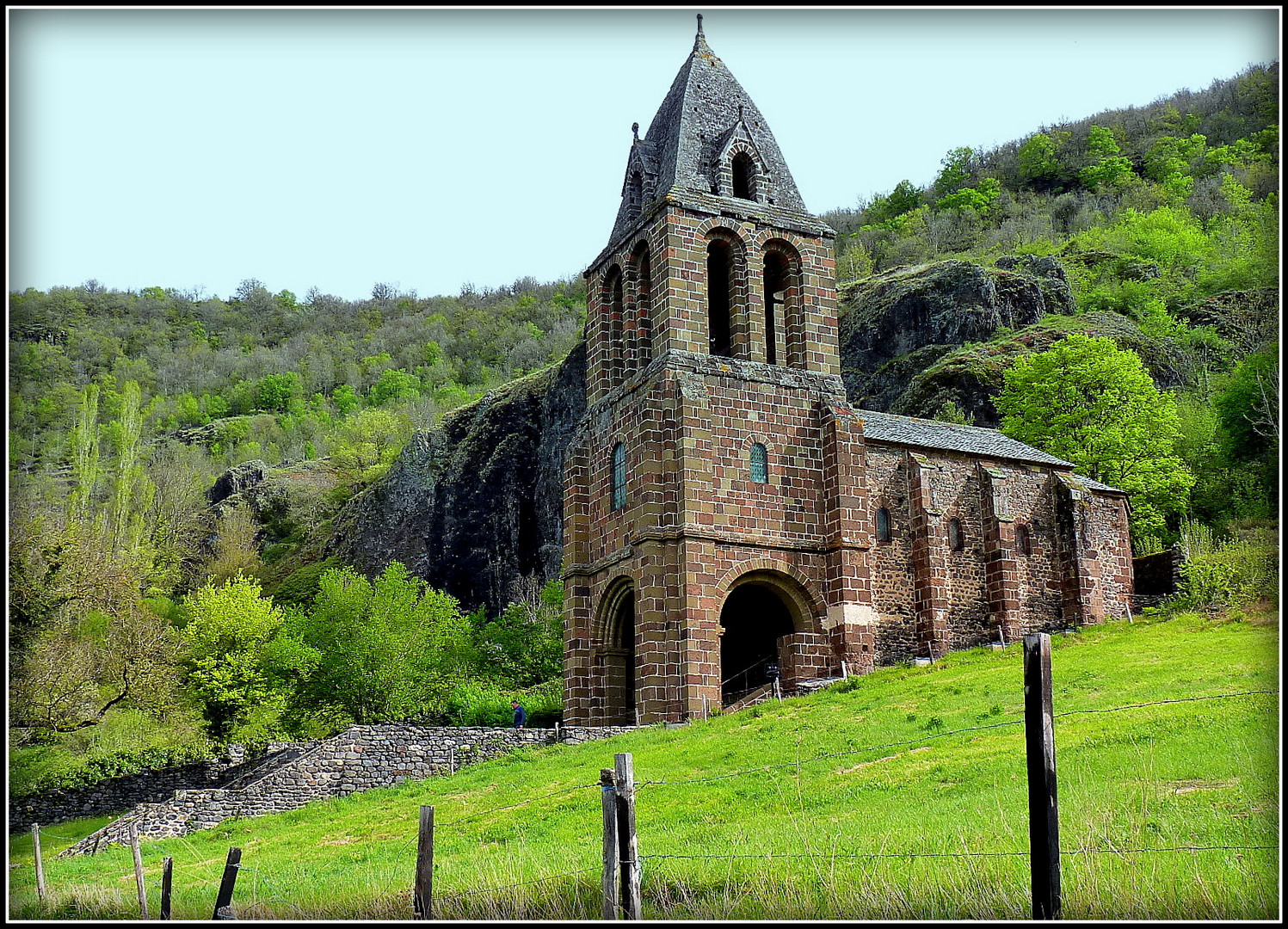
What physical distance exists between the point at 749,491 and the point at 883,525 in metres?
6.32

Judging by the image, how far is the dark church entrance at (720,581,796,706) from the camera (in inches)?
1618

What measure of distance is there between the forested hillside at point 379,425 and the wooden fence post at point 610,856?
7400mm

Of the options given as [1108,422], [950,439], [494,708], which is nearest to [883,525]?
[950,439]

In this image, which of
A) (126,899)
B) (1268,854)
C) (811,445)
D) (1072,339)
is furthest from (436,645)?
(1268,854)

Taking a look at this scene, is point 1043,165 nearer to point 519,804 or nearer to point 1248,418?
point 1248,418

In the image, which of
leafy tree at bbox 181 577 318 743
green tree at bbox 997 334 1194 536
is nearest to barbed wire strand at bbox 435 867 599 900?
leafy tree at bbox 181 577 318 743

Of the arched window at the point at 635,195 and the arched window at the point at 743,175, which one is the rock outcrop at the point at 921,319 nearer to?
the arched window at the point at 743,175

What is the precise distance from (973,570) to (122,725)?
30.0m

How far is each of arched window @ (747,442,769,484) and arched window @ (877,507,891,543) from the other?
5495 mm

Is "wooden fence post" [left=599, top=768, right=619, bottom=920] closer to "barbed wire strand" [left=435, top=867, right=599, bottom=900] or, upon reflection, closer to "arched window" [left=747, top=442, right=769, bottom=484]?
"barbed wire strand" [left=435, top=867, right=599, bottom=900]

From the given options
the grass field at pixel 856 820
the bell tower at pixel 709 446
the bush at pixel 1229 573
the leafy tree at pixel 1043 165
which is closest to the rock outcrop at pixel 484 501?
the bell tower at pixel 709 446

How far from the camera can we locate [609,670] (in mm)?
41250

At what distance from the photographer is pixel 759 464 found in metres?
40.4

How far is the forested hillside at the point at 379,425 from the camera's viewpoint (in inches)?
1481
